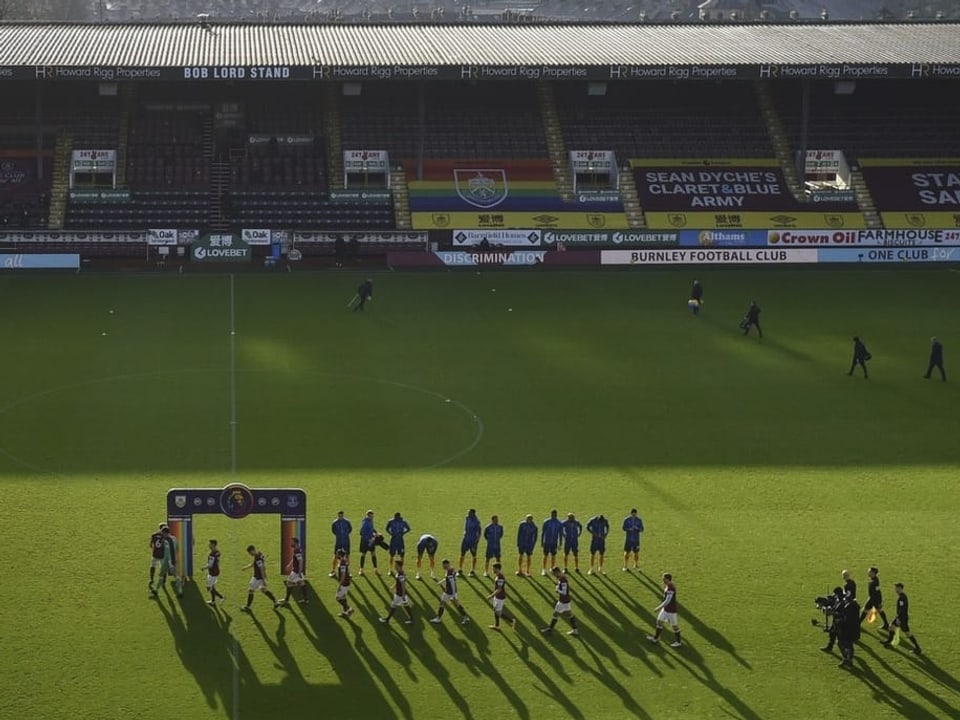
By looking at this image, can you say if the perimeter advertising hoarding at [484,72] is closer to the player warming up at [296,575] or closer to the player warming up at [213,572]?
the player warming up at [296,575]

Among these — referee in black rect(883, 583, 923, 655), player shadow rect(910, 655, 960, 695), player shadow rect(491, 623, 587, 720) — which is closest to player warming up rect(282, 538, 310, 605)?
player shadow rect(491, 623, 587, 720)

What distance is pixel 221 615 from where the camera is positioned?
24375 millimetres

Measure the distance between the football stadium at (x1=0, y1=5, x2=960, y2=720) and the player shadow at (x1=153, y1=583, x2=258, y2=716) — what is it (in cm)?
10

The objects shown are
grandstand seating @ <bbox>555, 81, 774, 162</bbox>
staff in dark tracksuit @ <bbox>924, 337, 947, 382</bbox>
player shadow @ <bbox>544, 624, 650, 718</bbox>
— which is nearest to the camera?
player shadow @ <bbox>544, 624, 650, 718</bbox>

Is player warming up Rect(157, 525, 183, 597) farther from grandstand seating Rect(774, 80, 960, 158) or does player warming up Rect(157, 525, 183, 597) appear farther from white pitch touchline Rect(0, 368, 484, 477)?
grandstand seating Rect(774, 80, 960, 158)

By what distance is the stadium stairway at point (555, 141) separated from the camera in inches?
2630

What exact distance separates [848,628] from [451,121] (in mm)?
51164

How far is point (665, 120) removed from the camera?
7119 centimetres

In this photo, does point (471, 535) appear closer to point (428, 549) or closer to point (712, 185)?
point (428, 549)

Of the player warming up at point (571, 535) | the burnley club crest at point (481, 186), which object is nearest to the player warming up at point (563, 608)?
the player warming up at point (571, 535)

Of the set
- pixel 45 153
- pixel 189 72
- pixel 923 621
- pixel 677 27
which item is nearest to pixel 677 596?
pixel 923 621

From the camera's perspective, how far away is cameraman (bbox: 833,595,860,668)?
22812mm

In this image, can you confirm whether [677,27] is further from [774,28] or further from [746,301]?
[746,301]

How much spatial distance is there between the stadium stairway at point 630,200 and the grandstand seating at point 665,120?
4.25 ft
